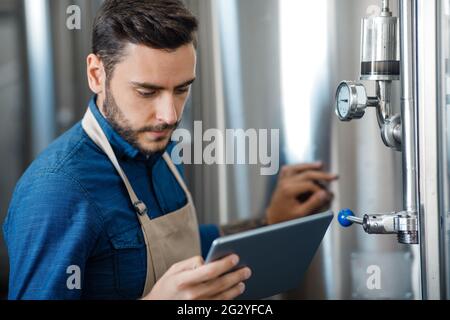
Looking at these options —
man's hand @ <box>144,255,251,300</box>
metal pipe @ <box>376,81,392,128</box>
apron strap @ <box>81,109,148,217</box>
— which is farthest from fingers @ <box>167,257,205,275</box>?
metal pipe @ <box>376,81,392,128</box>

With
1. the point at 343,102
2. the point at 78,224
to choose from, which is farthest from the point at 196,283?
the point at 343,102

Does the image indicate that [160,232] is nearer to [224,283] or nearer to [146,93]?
[224,283]

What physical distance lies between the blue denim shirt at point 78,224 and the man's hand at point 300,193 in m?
0.31

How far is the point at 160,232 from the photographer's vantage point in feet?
4.86

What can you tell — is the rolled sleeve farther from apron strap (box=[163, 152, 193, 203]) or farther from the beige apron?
apron strap (box=[163, 152, 193, 203])

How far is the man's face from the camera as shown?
1.44 meters

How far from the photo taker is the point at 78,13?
1.51m

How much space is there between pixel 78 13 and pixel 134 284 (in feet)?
1.98

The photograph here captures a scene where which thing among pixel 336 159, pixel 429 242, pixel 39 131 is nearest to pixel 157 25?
pixel 39 131

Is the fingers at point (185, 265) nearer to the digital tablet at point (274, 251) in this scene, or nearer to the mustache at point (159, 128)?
the digital tablet at point (274, 251)

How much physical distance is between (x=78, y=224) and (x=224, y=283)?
12.5 inches

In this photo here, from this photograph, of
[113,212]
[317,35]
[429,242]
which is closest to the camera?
[429,242]
